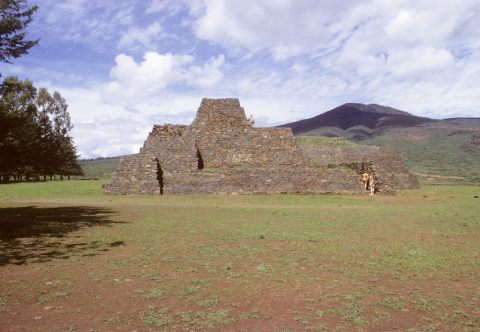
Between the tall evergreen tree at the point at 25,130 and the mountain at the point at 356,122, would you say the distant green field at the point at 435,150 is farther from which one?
the tall evergreen tree at the point at 25,130

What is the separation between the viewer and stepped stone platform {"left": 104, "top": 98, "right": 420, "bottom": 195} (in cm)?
2011

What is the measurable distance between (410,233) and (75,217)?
9.61m

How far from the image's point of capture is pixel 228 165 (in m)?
25.0

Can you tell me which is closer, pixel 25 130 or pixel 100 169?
pixel 25 130

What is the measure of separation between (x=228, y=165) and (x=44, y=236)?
18063 millimetres

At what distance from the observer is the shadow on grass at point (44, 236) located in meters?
5.91

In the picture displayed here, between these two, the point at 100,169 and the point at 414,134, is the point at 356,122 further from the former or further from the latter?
the point at 100,169

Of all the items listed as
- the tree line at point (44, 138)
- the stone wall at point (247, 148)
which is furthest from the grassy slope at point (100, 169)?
the stone wall at point (247, 148)

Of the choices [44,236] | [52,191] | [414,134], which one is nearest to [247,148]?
[52,191]

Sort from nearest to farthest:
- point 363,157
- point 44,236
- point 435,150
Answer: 1. point 44,236
2. point 363,157
3. point 435,150

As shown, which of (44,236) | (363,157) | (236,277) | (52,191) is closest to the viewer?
(236,277)

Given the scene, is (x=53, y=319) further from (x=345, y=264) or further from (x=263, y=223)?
(x=263, y=223)

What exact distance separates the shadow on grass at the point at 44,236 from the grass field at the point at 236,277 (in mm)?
31

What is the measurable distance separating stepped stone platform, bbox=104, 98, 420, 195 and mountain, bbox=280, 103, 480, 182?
30.3m
